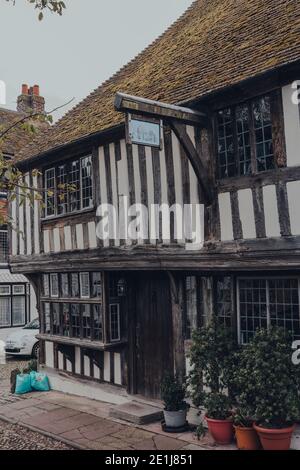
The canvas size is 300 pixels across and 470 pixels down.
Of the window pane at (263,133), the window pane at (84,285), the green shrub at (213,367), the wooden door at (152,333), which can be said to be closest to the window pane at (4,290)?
the window pane at (84,285)

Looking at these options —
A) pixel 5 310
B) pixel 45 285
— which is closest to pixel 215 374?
pixel 45 285

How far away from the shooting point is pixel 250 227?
6.84 m

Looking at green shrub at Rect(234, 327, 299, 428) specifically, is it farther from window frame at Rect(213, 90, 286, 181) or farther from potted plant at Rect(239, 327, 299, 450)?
window frame at Rect(213, 90, 286, 181)

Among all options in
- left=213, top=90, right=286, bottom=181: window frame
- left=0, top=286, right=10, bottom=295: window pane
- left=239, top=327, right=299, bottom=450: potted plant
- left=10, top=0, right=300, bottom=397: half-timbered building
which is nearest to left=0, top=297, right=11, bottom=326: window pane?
left=0, top=286, right=10, bottom=295: window pane

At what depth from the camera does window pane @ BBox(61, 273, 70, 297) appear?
35.9 ft

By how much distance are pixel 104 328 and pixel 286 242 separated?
437 cm

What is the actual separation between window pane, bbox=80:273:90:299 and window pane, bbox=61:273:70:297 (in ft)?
1.86

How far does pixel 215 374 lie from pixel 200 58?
5.49 metres

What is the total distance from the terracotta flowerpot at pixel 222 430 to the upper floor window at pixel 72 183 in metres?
4.84

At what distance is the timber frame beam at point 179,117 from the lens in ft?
21.4

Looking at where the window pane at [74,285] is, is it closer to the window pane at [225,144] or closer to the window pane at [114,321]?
the window pane at [114,321]
